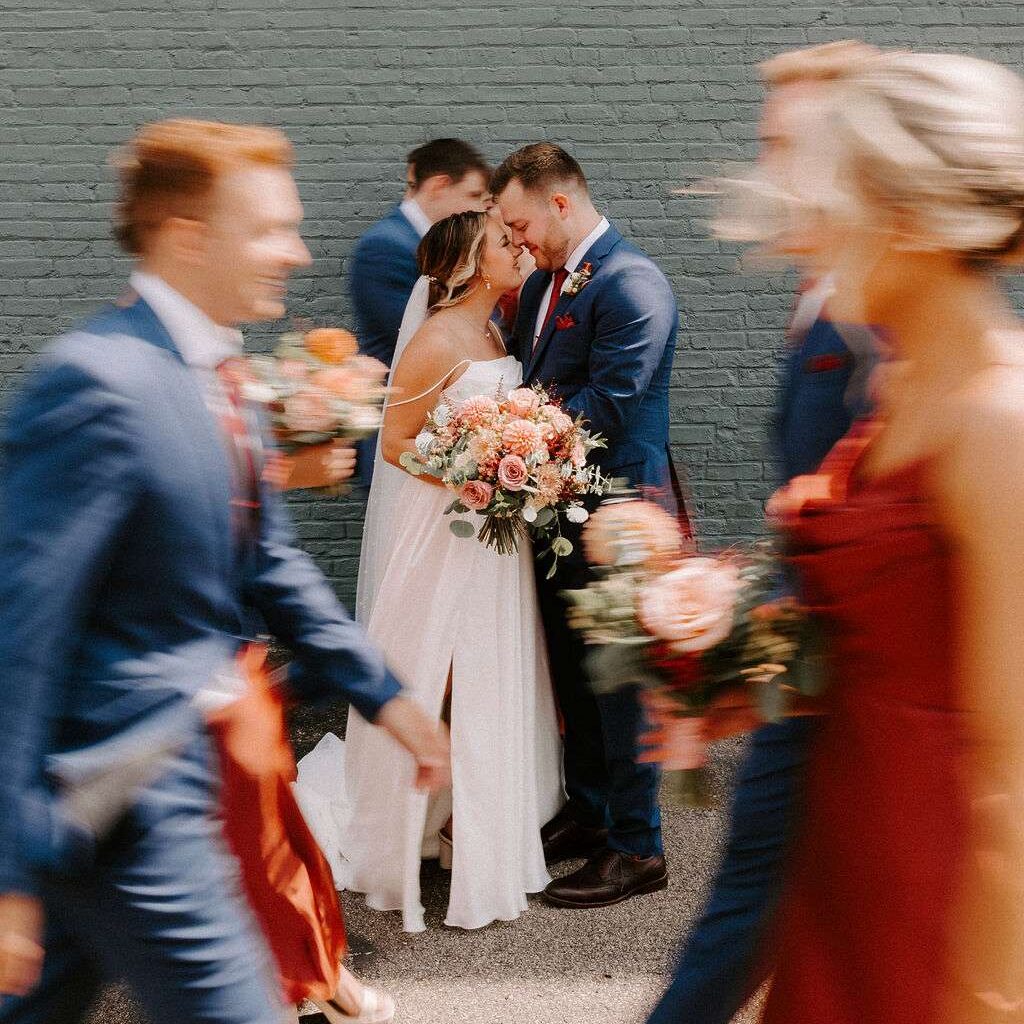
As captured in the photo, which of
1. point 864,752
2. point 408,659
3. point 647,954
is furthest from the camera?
point 408,659

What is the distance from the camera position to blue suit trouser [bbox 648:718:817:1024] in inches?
78.8

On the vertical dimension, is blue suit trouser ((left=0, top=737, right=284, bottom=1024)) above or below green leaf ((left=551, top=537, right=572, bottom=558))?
below

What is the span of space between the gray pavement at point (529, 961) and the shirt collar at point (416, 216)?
247cm

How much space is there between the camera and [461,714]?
3498 mm

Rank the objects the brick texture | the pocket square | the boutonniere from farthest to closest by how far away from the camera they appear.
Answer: the brick texture, the boutonniere, the pocket square

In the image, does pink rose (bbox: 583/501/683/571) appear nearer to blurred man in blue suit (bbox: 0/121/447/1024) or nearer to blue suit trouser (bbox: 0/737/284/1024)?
blurred man in blue suit (bbox: 0/121/447/1024)

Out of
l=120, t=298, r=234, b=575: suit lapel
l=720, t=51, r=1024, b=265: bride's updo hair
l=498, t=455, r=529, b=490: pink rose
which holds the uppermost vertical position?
l=720, t=51, r=1024, b=265: bride's updo hair

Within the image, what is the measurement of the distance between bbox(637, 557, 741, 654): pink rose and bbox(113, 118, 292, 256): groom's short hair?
37.7 inches

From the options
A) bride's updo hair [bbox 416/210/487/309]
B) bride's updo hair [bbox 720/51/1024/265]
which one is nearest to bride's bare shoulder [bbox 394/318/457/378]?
bride's updo hair [bbox 416/210/487/309]

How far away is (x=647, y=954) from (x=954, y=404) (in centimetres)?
218

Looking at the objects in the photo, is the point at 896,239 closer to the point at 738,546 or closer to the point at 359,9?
the point at 738,546

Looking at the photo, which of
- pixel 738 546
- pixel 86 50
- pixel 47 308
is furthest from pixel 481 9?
pixel 738 546

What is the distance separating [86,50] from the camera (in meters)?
5.16

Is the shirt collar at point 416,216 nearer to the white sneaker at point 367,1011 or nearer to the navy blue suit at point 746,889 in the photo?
A: the navy blue suit at point 746,889
